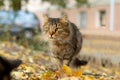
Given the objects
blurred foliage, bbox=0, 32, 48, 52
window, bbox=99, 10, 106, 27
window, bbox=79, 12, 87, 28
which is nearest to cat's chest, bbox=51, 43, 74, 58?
blurred foliage, bbox=0, 32, 48, 52

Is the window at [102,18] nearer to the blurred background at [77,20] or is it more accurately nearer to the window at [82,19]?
the blurred background at [77,20]

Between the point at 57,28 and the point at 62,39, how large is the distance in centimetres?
32

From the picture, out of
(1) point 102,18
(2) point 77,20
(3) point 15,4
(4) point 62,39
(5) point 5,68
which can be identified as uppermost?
(3) point 15,4

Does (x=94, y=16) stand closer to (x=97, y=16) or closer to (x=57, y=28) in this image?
(x=97, y=16)

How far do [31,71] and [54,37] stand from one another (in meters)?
0.98

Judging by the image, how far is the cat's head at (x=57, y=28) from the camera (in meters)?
7.14

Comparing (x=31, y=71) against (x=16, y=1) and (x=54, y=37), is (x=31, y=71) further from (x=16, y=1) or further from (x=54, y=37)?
(x=16, y=1)

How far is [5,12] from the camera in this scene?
21.2 meters

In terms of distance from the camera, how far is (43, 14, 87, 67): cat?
718cm

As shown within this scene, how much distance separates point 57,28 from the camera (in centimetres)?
717

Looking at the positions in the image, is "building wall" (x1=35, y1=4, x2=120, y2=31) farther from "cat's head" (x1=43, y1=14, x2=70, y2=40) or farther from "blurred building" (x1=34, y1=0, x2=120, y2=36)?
"cat's head" (x1=43, y1=14, x2=70, y2=40)

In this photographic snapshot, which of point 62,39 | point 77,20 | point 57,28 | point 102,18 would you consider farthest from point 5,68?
point 77,20

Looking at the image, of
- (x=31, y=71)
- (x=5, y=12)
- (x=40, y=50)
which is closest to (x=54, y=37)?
(x=31, y=71)

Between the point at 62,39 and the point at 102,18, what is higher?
the point at 62,39
